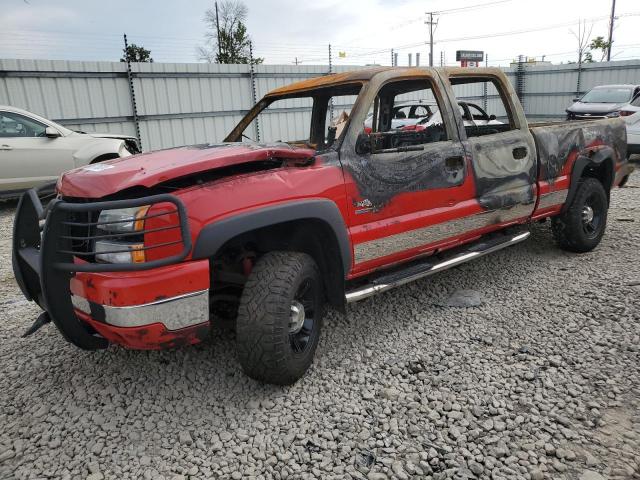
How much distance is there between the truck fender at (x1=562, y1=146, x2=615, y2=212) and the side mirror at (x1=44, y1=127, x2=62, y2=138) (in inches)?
305

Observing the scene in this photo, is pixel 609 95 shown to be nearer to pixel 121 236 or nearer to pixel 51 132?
pixel 51 132

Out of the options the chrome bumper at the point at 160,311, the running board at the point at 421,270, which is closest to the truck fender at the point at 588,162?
the running board at the point at 421,270

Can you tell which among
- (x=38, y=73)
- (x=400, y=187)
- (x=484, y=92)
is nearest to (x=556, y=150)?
(x=400, y=187)

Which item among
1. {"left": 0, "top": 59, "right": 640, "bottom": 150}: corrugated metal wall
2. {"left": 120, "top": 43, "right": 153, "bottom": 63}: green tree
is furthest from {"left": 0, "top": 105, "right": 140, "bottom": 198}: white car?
{"left": 120, "top": 43, "right": 153, "bottom": 63}: green tree

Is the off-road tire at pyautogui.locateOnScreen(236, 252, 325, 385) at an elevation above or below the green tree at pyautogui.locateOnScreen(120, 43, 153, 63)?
below

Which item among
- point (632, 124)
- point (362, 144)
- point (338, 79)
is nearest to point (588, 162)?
point (338, 79)

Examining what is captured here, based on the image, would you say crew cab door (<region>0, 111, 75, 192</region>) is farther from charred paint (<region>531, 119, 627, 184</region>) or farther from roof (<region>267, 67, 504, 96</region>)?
charred paint (<region>531, 119, 627, 184</region>)

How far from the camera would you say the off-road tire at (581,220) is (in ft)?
15.7

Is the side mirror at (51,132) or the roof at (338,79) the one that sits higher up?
the roof at (338,79)

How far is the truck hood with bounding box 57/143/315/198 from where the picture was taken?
8.07 ft

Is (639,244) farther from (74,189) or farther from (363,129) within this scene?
(74,189)

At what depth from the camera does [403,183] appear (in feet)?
10.7

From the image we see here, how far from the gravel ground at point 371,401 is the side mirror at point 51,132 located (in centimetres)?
531

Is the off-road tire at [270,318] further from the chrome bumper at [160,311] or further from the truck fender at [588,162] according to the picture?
the truck fender at [588,162]
